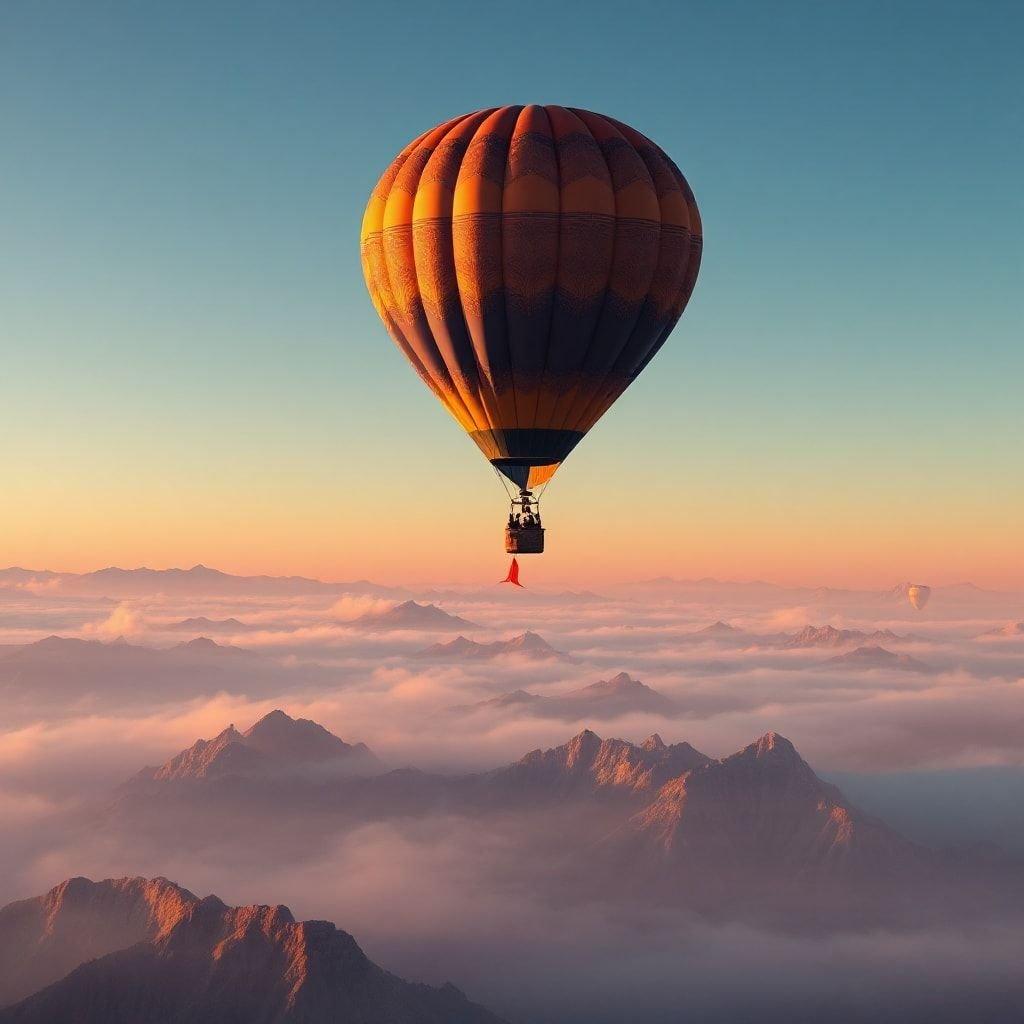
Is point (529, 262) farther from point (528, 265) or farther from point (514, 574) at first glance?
point (514, 574)

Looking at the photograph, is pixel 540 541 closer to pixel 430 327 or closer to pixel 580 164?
pixel 430 327

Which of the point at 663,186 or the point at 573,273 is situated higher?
the point at 663,186

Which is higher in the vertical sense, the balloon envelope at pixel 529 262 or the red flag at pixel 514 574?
the balloon envelope at pixel 529 262

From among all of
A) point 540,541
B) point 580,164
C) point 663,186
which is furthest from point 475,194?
point 540,541

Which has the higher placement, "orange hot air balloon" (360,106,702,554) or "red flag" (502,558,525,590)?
"orange hot air balloon" (360,106,702,554)

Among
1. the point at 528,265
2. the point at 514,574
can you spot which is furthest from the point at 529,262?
the point at 514,574
